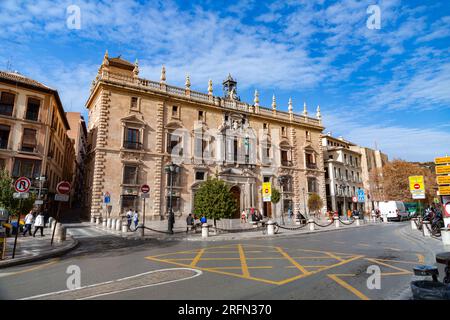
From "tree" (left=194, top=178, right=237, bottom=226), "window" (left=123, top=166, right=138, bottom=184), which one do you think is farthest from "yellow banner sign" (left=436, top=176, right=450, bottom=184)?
"window" (left=123, top=166, right=138, bottom=184)

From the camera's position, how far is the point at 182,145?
2989cm

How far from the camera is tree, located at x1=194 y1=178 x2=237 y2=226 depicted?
1919cm

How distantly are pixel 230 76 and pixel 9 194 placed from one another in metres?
29.5

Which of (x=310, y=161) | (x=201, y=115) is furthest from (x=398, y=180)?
(x=201, y=115)

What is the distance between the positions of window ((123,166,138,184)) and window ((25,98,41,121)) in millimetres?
10136

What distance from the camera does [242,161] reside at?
3394 cm

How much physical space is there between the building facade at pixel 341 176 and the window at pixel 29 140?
4227cm

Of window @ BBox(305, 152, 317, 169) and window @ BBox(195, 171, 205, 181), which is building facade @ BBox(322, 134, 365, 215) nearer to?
window @ BBox(305, 152, 317, 169)

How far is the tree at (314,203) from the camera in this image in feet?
122

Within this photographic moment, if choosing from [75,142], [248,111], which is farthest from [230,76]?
[75,142]

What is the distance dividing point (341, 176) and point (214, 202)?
3751 cm

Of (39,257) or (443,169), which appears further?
(443,169)

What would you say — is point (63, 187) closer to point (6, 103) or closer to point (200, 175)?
point (200, 175)

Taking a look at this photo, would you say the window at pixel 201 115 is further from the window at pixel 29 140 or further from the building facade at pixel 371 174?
the building facade at pixel 371 174
